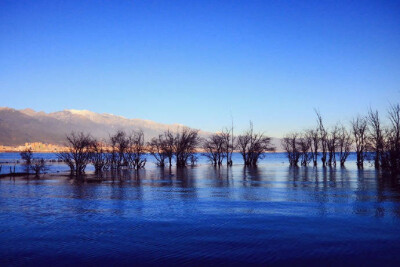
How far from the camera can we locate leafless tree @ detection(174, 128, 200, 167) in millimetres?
60125

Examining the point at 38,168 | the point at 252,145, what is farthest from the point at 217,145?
the point at 38,168

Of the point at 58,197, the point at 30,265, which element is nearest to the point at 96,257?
the point at 30,265

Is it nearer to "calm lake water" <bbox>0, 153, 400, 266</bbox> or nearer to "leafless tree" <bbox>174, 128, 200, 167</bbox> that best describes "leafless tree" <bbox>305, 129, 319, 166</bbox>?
"leafless tree" <bbox>174, 128, 200, 167</bbox>

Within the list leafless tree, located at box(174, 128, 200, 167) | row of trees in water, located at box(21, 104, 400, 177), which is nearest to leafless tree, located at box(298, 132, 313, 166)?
row of trees in water, located at box(21, 104, 400, 177)

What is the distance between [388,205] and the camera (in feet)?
50.8

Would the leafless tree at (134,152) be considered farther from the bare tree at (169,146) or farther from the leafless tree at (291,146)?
the leafless tree at (291,146)

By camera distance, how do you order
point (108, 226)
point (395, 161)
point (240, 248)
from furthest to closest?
point (395, 161) → point (108, 226) → point (240, 248)

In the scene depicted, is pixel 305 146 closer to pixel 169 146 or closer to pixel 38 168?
pixel 169 146

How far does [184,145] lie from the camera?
197 feet

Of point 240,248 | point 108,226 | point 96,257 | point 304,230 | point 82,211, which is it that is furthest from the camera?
point 82,211

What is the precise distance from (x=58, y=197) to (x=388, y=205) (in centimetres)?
1732


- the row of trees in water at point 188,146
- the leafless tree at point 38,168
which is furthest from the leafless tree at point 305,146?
the leafless tree at point 38,168

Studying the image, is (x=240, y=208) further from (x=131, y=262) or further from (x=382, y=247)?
(x=131, y=262)

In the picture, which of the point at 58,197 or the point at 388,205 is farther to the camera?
the point at 58,197
